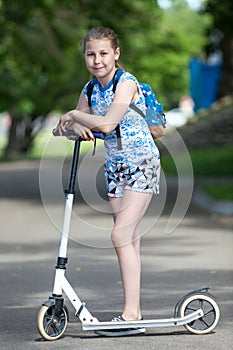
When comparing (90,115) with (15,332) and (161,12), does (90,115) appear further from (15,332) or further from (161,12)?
(161,12)

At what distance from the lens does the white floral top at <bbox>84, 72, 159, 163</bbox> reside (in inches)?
266

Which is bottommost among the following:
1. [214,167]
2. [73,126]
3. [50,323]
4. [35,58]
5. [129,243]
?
[50,323]

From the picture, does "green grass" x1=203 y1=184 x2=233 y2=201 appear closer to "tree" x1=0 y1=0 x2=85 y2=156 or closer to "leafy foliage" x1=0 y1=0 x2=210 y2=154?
"leafy foliage" x1=0 y1=0 x2=210 y2=154

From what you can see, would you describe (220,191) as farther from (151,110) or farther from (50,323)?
(50,323)

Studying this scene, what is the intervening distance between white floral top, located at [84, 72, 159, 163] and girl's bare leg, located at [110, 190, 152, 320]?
8.7 inches

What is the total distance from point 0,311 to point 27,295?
2.86ft

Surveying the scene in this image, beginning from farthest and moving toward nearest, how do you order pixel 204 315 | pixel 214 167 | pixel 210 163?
pixel 210 163 < pixel 214 167 < pixel 204 315

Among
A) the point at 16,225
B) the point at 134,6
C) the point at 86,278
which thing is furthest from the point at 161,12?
the point at 86,278

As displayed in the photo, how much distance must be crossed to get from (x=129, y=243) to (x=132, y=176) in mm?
394

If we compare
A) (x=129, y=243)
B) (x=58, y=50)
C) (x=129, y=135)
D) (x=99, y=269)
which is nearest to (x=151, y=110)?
(x=129, y=135)

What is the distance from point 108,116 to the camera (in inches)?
259

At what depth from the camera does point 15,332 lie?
7.06 m

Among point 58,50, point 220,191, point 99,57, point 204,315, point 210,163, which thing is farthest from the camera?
point 58,50

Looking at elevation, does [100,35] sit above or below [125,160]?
above
